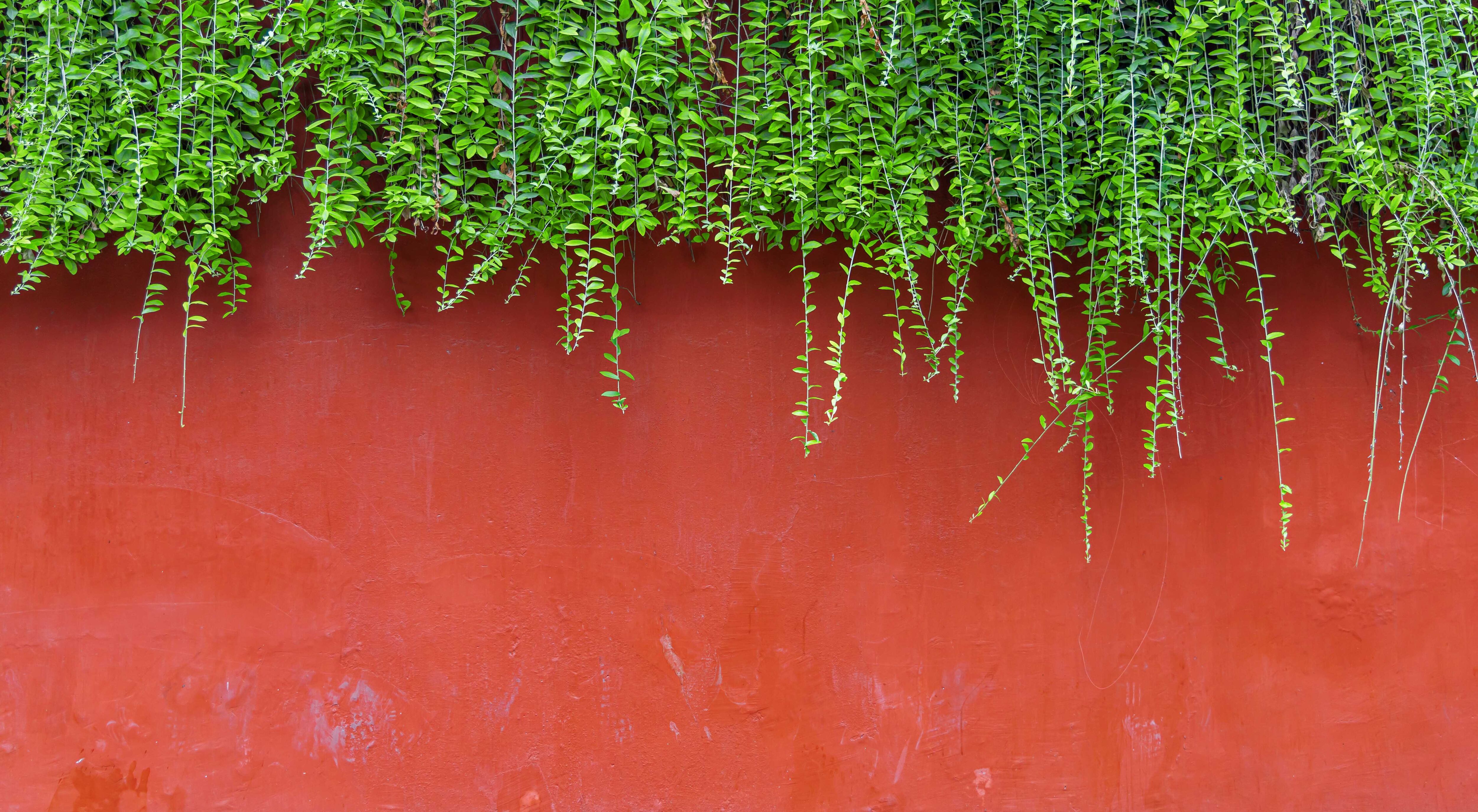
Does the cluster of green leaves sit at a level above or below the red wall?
above

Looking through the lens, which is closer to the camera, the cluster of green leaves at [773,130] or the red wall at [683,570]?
the cluster of green leaves at [773,130]

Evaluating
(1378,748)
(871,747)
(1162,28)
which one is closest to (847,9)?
(1162,28)

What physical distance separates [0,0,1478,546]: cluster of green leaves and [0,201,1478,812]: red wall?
0.16 metres

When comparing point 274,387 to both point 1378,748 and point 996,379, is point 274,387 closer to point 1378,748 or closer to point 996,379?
point 996,379

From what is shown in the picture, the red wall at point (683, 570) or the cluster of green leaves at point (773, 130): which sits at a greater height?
the cluster of green leaves at point (773, 130)

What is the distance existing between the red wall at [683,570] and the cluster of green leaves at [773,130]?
0.54 feet

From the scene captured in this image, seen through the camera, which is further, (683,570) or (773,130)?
(683,570)

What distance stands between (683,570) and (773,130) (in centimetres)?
124

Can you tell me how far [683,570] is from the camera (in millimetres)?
2309

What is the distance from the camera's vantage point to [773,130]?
215cm

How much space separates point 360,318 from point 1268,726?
2876 mm

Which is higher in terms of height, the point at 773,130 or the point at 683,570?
the point at 773,130

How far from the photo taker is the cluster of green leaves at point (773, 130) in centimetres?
207

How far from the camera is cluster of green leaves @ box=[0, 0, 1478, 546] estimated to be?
81.4 inches
